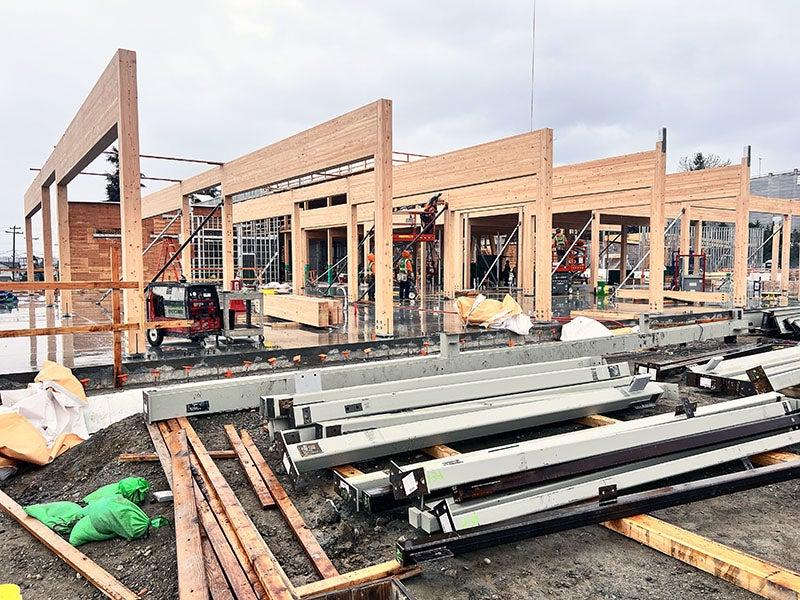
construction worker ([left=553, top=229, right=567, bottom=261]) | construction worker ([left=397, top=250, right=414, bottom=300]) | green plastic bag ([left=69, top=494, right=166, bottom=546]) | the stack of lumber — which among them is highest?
construction worker ([left=553, top=229, right=567, bottom=261])

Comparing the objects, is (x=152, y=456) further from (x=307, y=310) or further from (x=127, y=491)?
(x=307, y=310)

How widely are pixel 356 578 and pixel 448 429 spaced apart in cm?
162

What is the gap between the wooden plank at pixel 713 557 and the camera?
233 centimetres

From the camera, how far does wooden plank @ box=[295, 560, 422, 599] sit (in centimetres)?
236

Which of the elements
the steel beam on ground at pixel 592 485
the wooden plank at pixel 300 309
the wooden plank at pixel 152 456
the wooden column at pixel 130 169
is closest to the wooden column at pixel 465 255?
the wooden plank at pixel 300 309

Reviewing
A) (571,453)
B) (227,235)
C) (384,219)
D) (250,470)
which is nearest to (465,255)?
(227,235)

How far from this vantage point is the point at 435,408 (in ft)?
14.4

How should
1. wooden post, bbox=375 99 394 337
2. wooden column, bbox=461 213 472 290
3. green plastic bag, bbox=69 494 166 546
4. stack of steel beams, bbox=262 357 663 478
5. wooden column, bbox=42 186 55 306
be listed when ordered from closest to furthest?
green plastic bag, bbox=69 494 166 546, stack of steel beams, bbox=262 357 663 478, wooden post, bbox=375 99 394 337, wooden column, bbox=42 186 55 306, wooden column, bbox=461 213 472 290

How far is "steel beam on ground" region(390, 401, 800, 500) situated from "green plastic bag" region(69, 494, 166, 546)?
148 centimetres

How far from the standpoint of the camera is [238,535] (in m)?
2.81

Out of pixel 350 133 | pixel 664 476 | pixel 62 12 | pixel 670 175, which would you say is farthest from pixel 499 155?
pixel 664 476

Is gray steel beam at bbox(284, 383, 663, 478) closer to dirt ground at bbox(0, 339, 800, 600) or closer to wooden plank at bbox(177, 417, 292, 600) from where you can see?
dirt ground at bbox(0, 339, 800, 600)

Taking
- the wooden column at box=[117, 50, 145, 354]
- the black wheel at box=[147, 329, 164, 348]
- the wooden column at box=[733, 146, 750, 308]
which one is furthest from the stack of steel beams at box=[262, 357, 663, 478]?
the wooden column at box=[733, 146, 750, 308]

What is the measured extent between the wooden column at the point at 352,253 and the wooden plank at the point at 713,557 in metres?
12.4
